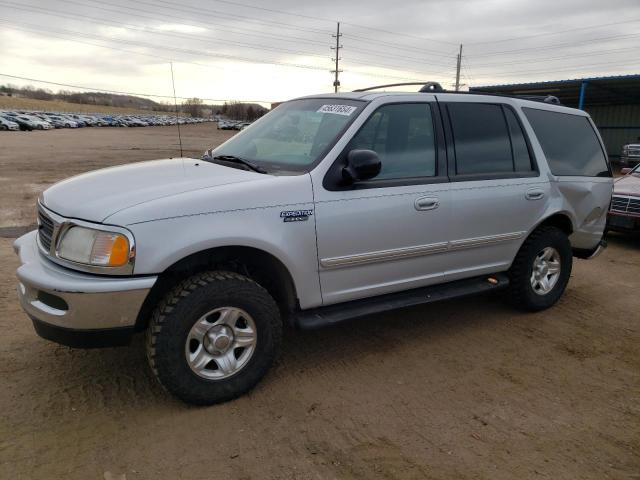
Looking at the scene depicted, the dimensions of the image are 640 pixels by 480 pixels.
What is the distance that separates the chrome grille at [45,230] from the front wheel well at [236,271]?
69 cm

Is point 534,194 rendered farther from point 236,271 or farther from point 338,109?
point 236,271

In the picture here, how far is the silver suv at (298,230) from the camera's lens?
2838 millimetres

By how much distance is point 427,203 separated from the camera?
3834 mm

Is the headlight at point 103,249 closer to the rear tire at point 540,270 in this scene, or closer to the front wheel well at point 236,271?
the front wheel well at point 236,271

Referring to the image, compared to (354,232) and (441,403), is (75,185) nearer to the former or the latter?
(354,232)

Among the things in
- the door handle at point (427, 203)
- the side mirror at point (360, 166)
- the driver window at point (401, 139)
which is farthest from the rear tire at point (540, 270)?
the side mirror at point (360, 166)

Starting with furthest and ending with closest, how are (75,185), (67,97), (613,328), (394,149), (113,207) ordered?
1. (67,97)
2. (613,328)
3. (394,149)
4. (75,185)
5. (113,207)

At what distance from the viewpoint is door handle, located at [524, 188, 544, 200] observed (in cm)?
452

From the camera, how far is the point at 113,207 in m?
2.86

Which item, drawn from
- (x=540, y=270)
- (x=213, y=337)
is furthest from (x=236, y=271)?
(x=540, y=270)

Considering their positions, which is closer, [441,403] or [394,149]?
[441,403]

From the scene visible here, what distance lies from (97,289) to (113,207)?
0.47 meters

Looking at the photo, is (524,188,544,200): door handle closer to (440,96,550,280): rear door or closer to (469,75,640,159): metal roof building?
(440,96,550,280): rear door

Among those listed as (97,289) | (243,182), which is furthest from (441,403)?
(97,289)
